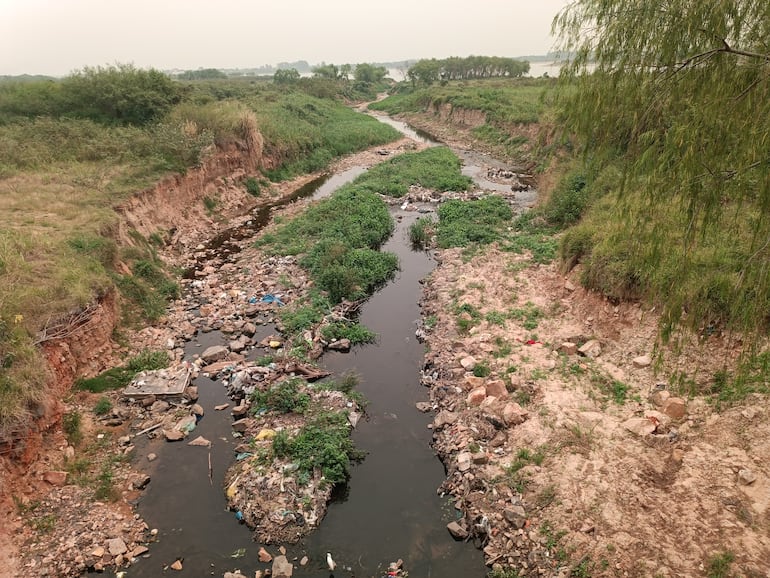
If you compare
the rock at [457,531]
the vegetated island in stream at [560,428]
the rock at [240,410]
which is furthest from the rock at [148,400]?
the rock at [457,531]

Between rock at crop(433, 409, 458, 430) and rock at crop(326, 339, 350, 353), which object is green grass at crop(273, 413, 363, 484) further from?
rock at crop(326, 339, 350, 353)

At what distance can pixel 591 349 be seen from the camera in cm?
907

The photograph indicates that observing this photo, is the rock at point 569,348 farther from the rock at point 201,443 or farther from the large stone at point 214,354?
the large stone at point 214,354

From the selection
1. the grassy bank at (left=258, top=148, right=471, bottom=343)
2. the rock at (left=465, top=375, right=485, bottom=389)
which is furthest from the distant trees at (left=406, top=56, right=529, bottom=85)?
the rock at (left=465, top=375, right=485, bottom=389)

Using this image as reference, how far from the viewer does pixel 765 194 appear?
10.8ft

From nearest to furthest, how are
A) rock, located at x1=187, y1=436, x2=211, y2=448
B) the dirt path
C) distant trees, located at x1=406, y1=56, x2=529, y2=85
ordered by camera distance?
1. the dirt path
2. rock, located at x1=187, y1=436, x2=211, y2=448
3. distant trees, located at x1=406, y1=56, x2=529, y2=85

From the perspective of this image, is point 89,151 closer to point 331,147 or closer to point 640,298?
point 331,147

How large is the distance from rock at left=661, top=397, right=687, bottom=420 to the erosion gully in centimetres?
365

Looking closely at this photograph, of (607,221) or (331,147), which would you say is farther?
(331,147)

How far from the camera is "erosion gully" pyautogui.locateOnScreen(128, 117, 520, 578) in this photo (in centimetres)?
611

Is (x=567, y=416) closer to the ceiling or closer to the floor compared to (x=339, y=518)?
closer to the ceiling

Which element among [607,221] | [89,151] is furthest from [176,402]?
[89,151]

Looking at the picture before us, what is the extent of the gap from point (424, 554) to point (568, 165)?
15829mm

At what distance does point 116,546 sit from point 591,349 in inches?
337
